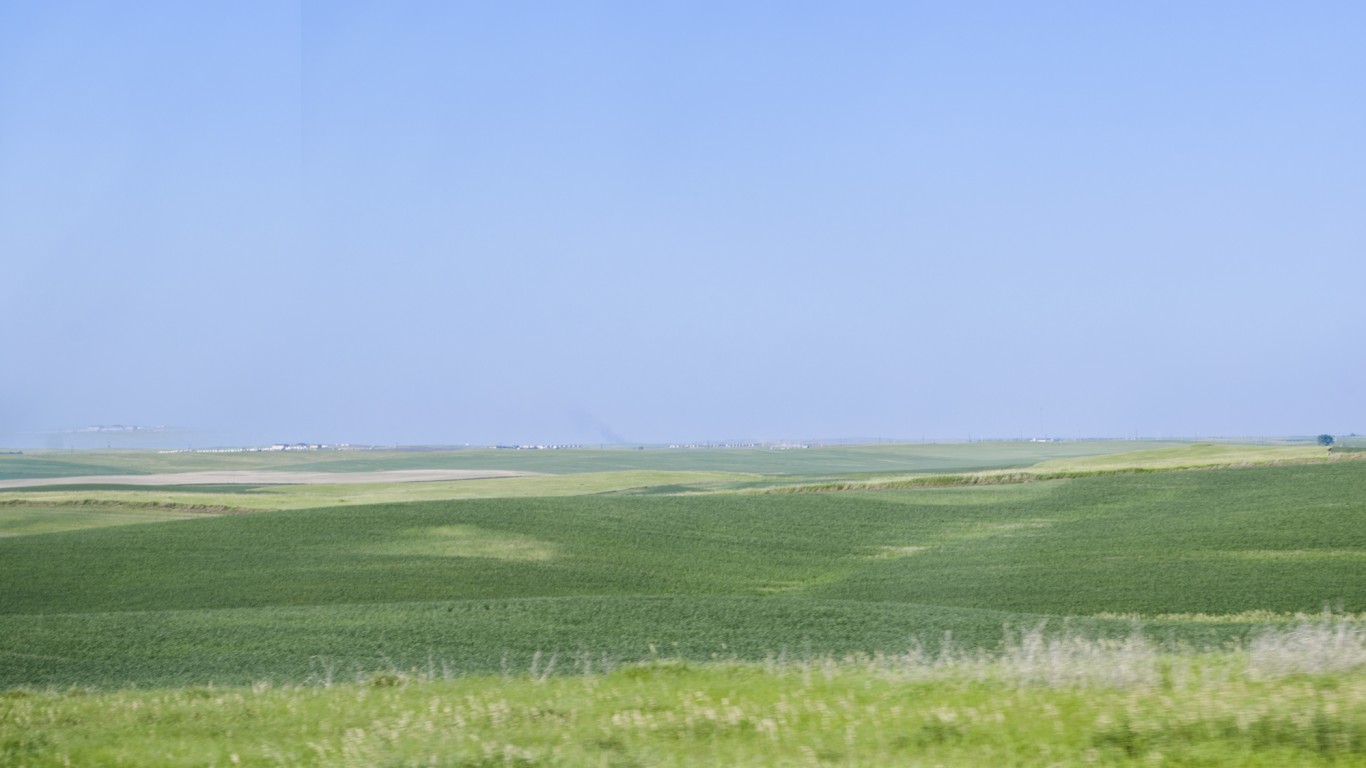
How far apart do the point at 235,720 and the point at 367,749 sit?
2619 mm

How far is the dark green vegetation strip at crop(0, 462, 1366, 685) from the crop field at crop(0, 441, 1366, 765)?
14 cm

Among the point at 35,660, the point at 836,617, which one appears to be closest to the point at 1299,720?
the point at 836,617

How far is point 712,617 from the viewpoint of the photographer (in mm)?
23703

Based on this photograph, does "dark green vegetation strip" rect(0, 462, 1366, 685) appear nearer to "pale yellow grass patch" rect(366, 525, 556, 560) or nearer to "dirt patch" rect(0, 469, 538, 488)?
"pale yellow grass patch" rect(366, 525, 556, 560)

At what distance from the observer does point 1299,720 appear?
25.5 feet

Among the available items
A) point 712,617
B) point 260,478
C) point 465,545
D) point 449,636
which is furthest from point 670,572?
point 260,478

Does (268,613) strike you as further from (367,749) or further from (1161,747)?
(1161,747)

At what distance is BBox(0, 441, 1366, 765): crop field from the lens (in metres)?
8.63

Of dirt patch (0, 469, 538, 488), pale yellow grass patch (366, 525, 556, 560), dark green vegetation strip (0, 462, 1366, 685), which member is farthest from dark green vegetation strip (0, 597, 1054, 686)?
dirt patch (0, 469, 538, 488)

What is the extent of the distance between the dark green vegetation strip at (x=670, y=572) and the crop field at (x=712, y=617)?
142mm

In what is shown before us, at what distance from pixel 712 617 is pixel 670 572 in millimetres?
10141

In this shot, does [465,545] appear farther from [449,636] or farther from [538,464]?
[538,464]

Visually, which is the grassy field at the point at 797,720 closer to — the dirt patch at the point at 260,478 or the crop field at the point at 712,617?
the crop field at the point at 712,617

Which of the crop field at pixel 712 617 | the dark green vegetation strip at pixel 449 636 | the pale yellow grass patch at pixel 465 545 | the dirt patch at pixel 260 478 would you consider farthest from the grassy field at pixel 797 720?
the dirt patch at pixel 260 478
